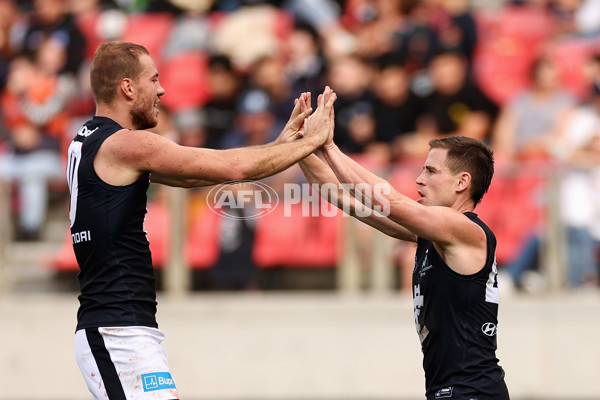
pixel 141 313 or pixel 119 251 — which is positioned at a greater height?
pixel 119 251

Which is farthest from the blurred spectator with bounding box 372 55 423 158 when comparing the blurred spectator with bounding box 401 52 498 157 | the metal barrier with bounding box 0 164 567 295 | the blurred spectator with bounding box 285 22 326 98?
the metal barrier with bounding box 0 164 567 295

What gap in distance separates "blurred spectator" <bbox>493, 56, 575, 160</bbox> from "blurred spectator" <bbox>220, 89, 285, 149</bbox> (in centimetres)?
258

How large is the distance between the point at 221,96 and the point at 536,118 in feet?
12.8

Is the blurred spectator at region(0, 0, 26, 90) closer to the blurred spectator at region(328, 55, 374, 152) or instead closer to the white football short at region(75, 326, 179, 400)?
the blurred spectator at region(328, 55, 374, 152)

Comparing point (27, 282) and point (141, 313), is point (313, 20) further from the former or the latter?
point (141, 313)

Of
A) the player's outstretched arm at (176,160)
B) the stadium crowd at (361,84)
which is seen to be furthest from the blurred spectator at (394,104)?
the player's outstretched arm at (176,160)

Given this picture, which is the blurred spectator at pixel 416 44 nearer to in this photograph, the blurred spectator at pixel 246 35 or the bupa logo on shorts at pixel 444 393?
the blurred spectator at pixel 246 35

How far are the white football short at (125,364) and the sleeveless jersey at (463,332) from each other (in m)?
1.36

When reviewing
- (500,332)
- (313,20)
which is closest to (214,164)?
(500,332)

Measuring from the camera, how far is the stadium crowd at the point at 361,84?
9.92m

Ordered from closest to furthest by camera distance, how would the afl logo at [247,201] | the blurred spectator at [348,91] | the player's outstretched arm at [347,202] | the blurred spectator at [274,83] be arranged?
the player's outstretched arm at [347,202]
the afl logo at [247,201]
the blurred spectator at [348,91]
the blurred spectator at [274,83]

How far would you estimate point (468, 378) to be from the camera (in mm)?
4930

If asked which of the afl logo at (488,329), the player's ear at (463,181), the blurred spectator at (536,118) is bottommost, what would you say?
the afl logo at (488,329)

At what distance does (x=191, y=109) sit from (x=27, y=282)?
3.22 meters
